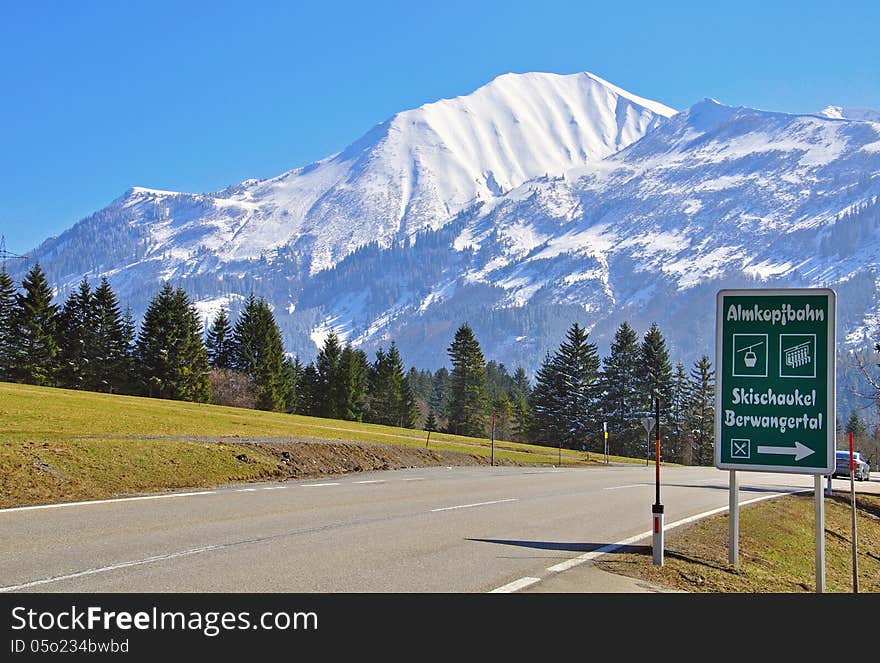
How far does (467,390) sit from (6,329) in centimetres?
4547

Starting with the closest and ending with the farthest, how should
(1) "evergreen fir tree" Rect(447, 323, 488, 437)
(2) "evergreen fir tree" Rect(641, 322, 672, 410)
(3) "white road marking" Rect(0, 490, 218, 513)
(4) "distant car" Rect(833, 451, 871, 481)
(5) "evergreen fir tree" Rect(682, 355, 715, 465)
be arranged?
1. (3) "white road marking" Rect(0, 490, 218, 513)
2. (4) "distant car" Rect(833, 451, 871, 481)
3. (5) "evergreen fir tree" Rect(682, 355, 715, 465)
4. (2) "evergreen fir tree" Rect(641, 322, 672, 410)
5. (1) "evergreen fir tree" Rect(447, 323, 488, 437)

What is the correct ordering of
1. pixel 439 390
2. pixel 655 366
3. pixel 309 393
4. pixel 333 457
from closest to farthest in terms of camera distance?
pixel 333 457
pixel 655 366
pixel 309 393
pixel 439 390

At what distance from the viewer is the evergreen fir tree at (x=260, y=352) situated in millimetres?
88375

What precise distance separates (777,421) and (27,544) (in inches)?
352

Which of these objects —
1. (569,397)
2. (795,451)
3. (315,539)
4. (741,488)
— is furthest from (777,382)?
(569,397)

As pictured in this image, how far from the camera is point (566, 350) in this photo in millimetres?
95250

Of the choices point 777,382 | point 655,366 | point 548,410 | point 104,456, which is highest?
point 655,366

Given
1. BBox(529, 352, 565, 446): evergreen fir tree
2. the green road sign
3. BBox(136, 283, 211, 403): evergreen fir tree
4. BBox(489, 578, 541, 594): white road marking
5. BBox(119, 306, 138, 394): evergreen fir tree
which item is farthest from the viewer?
BBox(529, 352, 565, 446): evergreen fir tree

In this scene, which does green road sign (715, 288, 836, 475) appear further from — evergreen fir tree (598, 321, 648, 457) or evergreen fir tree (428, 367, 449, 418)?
evergreen fir tree (428, 367, 449, 418)

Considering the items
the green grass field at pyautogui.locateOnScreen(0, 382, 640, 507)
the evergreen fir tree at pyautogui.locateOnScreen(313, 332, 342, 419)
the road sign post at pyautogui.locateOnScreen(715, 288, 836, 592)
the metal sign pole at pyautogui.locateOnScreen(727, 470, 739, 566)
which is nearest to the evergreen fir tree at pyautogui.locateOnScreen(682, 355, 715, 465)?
the evergreen fir tree at pyautogui.locateOnScreen(313, 332, 342, 419)

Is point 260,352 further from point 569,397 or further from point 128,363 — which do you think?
point 569,397

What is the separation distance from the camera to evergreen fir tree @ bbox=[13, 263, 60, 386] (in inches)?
2852

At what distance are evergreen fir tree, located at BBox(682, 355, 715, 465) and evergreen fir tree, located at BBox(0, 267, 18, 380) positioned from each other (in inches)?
2337

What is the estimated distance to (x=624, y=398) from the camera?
9262 cm
